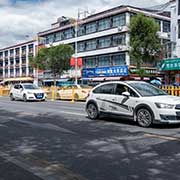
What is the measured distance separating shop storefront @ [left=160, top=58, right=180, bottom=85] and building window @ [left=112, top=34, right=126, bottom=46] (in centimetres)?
1733

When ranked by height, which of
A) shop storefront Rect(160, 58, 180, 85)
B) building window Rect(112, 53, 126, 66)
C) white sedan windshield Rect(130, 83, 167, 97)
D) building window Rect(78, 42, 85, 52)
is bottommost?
white sedan windshield Rect(130, 83, 167, 97)

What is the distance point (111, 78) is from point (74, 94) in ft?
83.1

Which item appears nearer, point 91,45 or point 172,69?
point 172,69

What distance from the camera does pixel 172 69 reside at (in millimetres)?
35531

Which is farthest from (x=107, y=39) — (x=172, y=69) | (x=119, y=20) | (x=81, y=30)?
(x=172, y=69)

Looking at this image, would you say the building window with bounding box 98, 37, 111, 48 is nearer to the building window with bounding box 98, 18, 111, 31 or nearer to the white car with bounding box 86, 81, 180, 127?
the building window with bounding box 98, 18, 111, 31

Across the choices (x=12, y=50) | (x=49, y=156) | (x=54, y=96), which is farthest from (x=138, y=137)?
(x=12, y=50)

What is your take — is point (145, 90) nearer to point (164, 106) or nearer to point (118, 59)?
point (164, 106)

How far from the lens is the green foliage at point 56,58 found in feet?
186

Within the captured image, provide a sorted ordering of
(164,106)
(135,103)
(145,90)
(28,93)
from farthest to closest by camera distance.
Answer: (28,93)
(145,90)
(135,103)
(164,106)

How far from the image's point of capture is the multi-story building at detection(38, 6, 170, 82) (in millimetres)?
54469

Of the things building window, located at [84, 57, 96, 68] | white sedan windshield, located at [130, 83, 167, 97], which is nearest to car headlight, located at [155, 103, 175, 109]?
white sedan windshield, located at [130, 83, 167, 97]

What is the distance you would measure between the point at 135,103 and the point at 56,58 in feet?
153

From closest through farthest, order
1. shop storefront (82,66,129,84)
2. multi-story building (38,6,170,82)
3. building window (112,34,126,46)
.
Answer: shop storefront (82,66,129,84)
multi-story building (38,6,170,82)
building window (112,34,126,46)
